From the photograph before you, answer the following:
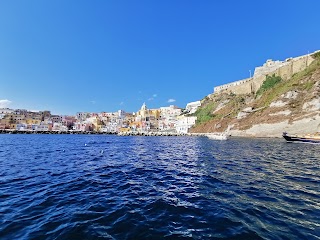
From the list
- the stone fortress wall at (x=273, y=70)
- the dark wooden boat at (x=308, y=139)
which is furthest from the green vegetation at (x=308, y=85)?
the dark wooden boat at (x=308, y=139)

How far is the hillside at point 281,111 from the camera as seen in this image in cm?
6209

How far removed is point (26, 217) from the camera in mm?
7590

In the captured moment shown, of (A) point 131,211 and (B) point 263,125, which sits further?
(B) point 263,125

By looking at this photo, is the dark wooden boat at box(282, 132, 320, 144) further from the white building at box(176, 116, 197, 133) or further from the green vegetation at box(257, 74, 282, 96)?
the white building at box(176, 116, 197, 133)

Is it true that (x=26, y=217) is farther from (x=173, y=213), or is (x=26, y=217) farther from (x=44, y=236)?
(x=173, y=213)

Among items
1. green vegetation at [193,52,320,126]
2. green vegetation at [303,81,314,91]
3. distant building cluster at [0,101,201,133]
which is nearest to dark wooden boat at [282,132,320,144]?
green vegetation at [193,52,320,126]

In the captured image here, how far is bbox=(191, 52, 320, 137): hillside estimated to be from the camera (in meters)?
62.1

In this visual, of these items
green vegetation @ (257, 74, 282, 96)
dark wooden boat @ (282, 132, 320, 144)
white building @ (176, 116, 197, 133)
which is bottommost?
dark wooden boat @ (282, 132, 320, 144)

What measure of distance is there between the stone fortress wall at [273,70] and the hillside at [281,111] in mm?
3856

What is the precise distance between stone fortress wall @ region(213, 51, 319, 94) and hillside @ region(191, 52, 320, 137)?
3.86 metres

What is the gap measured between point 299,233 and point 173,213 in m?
4.18

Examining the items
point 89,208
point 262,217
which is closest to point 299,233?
point 262,217

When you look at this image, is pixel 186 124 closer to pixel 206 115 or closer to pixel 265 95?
pixel 206 115

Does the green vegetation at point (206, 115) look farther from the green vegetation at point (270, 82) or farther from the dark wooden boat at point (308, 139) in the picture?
the dark wooden boat at point (308, 139)
